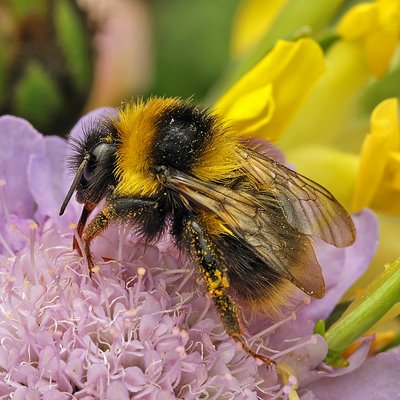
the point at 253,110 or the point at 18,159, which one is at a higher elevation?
the point at 253,110

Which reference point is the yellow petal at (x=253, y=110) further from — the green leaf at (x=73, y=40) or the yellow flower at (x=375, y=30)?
the green leaf at (x=73, y=40)

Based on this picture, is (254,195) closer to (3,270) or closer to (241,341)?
(241,341)

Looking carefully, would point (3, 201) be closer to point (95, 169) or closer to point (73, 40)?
point (95, 169)

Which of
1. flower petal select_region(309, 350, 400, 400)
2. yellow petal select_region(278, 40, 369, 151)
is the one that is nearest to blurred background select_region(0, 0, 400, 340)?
yellow petal select_region(278, 40, 369, 151)

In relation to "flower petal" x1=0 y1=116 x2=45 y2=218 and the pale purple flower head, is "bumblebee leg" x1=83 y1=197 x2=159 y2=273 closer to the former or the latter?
the pale purple flower head

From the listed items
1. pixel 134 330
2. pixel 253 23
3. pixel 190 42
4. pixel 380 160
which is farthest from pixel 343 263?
pixel 190 42

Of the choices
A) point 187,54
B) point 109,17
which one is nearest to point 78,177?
point 109,17

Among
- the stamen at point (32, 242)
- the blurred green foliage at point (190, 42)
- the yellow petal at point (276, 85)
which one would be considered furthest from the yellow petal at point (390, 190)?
the blurred green foliage at point (190, 42)
